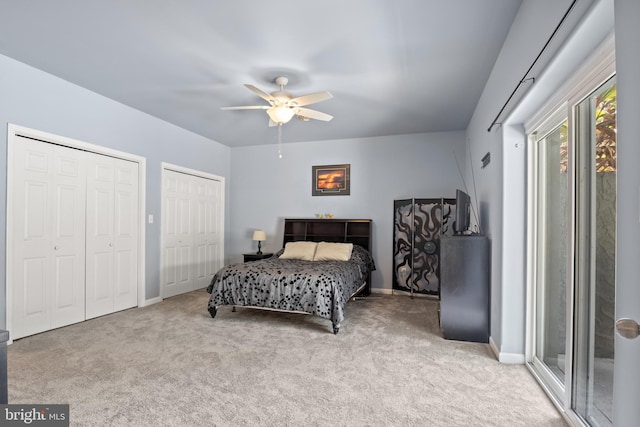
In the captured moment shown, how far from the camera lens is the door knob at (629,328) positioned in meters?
0.96

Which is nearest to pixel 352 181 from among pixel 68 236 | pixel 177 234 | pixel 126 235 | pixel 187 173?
pixel 187 173

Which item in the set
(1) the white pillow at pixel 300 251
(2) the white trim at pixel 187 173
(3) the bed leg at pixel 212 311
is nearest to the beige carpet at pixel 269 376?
(3) the bed leg at pixel 212 311

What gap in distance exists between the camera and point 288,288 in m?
3.75

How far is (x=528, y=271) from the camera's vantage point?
8.85ft

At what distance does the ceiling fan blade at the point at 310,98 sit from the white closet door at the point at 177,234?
8.77 ft

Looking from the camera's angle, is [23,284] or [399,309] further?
[399,309]

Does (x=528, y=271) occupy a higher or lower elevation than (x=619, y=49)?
lower

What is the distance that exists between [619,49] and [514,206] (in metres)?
1.82

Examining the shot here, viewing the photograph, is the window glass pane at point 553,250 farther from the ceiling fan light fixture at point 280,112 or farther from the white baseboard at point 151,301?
the white baseboard at point 151,301

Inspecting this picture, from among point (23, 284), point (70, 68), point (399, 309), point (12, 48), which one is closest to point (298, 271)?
point (399, 309)

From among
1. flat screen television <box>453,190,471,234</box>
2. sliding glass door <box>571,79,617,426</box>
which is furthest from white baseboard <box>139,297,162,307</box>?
sliding glass door <box>571,79,617,426</box>

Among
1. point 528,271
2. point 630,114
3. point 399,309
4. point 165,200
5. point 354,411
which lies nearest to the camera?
point 630,114

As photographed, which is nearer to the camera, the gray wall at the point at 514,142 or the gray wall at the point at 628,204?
the gray wall at the point at 628,204

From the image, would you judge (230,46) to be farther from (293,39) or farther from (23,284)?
(23,284)
